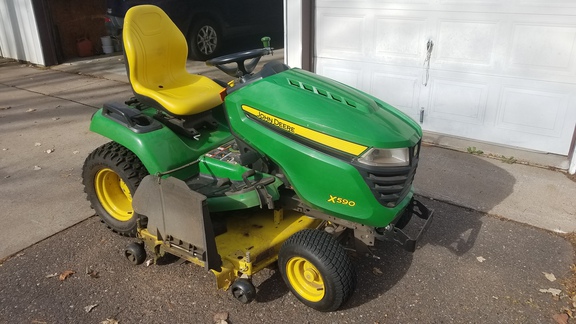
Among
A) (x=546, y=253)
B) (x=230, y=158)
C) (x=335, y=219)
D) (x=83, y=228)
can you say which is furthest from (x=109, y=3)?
(x=546, y=253)

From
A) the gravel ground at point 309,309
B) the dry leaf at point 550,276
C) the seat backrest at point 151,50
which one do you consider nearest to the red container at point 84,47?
the seat backrest at point 151,50

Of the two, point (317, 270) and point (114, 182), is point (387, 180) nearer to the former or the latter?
point (317, 270)

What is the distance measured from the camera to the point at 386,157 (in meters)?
2.47

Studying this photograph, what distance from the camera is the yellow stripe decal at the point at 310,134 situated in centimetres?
244

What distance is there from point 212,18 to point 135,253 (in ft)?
21.4

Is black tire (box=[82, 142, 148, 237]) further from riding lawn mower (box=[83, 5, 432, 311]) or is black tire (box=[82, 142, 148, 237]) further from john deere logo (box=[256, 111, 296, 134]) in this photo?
john deere logo (box=[256, 111, 296, 134])

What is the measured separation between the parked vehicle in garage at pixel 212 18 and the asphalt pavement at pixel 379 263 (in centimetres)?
428

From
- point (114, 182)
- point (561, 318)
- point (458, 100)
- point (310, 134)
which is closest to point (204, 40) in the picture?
point (458, 100)

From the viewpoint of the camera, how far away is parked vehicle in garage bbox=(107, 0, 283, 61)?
27.2 feet

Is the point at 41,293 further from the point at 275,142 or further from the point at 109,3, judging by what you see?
the point at 109,3

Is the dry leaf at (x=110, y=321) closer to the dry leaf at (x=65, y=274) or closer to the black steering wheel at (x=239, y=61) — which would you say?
the dry leaf at (x=65, y=274)

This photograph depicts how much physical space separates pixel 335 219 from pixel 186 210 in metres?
0.81

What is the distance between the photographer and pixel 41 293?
2873 mm

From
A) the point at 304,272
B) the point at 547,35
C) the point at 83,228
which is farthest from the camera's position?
the point at 547,35
